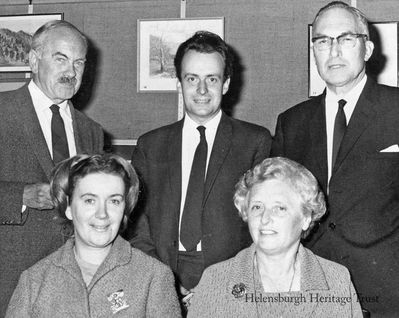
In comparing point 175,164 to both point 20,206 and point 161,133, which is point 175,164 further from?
→ point 20,206

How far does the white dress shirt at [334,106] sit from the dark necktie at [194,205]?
61 centimetres

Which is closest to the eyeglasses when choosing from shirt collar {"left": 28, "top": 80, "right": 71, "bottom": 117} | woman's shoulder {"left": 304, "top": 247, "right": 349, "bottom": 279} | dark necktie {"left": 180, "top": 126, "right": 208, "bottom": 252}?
dark necktie {"left": 180, "top": 126, "right": 208, "bottom": 252}

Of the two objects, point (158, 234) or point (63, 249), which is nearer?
point (63, 249)

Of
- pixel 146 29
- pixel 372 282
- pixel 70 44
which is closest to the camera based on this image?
pixel 372 282

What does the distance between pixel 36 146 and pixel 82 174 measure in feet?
1.38

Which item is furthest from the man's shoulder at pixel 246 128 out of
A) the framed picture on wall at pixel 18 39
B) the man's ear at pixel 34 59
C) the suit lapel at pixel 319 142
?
the framed picture on wall at pixel 18 39

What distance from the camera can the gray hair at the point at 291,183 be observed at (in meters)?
2.43

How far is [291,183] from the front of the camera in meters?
2.43

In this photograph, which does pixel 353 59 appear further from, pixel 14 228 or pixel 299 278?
pixel 14 228

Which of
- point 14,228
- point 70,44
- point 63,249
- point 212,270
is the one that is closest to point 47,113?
point 70,44

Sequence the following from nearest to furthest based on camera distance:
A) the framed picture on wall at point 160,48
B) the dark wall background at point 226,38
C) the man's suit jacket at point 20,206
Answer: the man's suit jacket at point 20,206 → the dark wall background at point 226,38 → the framed picture on wall at point 160,48

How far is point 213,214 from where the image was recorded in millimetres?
2863

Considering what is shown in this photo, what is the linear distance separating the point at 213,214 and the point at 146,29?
6.17 feet

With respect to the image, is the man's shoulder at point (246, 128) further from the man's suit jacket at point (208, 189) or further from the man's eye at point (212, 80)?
the man's eye at point (212, 80)
